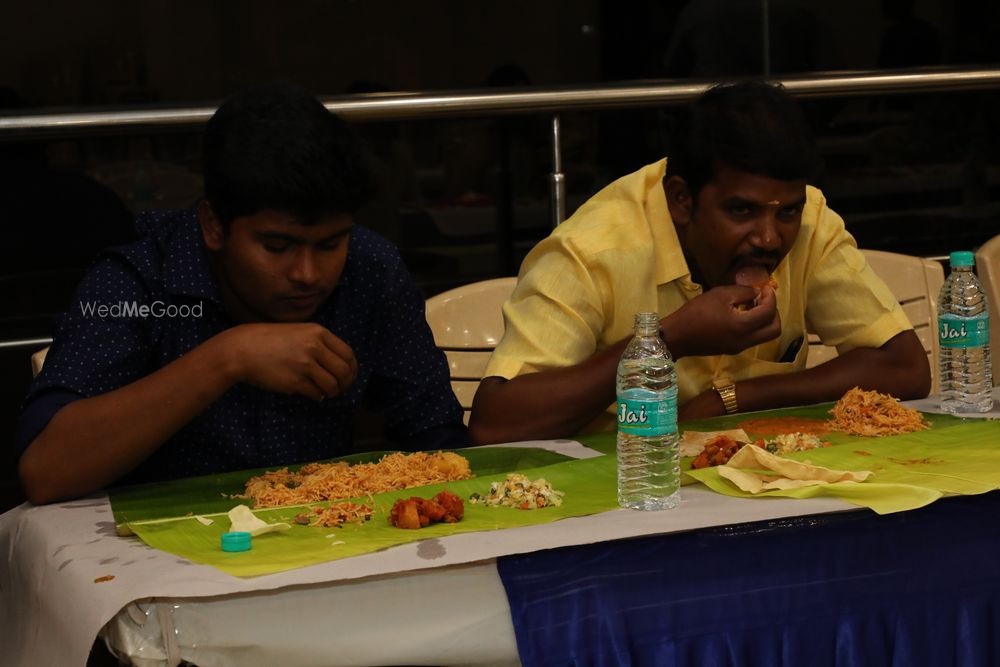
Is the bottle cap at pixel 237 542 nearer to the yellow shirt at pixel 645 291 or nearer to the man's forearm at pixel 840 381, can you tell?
the yellow shirt at pixel 645 291

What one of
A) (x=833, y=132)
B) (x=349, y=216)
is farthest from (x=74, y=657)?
(x=833, y=132)

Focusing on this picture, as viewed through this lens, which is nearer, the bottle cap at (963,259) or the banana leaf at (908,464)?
the banana leaf at (908,464)

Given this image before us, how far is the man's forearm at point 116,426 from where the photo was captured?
1996mm

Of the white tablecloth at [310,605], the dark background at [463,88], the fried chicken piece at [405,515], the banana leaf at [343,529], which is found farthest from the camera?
the dark background at [463,88]

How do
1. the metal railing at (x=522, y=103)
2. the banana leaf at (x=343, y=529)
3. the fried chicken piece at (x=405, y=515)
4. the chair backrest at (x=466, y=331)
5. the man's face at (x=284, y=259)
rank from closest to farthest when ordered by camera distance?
the banana leaf at (x=343, y=529) < the fried chicken piece at (x=405, y=515) < the man's face at (x=284, y=259) < the chair backrest at (x=466, y=331) < the metal railing at (x=522, y=103)

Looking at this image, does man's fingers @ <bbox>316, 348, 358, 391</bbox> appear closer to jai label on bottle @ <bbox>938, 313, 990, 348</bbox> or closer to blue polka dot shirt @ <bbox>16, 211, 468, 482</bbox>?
blue polka dot shirt @ <bbox>16, 211, 468, 482</bbox>

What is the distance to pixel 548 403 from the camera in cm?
234

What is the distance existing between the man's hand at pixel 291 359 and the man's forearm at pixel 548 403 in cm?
40

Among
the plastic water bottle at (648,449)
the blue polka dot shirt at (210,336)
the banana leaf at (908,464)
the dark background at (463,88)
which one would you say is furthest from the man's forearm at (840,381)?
the dark background at (463,88)

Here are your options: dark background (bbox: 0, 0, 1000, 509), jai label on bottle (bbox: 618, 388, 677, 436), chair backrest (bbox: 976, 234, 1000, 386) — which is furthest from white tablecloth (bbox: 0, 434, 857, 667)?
dark background (bbox: 0, 0, 1000, 509)

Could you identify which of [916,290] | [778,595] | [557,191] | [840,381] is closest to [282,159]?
[778,595]

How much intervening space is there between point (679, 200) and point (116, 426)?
1089 millimetres

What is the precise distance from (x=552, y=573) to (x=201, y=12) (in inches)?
116
